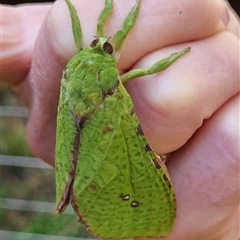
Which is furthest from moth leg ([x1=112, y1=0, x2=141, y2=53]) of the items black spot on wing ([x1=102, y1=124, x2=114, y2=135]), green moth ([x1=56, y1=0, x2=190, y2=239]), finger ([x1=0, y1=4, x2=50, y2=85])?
finger ([x1=0, y1=4, x2=50, y2=85])

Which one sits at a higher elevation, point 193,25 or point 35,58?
point 193,25

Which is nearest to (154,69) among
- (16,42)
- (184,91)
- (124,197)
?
(184,91)

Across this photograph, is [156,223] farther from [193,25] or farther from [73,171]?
[193,25]

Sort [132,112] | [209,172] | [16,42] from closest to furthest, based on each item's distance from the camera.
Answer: [132,112] < [209,172] < [16,42]

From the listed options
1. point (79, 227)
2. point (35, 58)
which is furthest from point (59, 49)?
point (79, 227)

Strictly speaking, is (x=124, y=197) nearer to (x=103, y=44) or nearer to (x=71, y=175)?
(x=71, y=175)

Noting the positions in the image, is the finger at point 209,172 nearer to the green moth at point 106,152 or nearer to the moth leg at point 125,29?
the green moth at point 106,152

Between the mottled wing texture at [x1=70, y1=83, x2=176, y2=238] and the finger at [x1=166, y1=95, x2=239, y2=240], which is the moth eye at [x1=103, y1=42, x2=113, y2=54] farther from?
the finger at [x1=166, y1=95, x2=239, y2=240]
